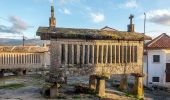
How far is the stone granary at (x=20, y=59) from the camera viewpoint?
40.6 m

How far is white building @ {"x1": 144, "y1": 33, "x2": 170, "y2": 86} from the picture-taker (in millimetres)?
31406

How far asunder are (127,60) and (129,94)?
2.91 metres

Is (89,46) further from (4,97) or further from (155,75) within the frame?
(155,75)

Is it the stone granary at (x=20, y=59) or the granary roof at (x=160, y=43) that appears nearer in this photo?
the granary roof at (x=160, y=43)

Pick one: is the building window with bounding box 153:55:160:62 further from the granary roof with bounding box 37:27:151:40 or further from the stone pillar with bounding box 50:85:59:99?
the stone pillar with bounding box 50:85:59:99

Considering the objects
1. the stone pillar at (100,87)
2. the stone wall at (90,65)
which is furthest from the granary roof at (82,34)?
the stone pillar at (100,87)

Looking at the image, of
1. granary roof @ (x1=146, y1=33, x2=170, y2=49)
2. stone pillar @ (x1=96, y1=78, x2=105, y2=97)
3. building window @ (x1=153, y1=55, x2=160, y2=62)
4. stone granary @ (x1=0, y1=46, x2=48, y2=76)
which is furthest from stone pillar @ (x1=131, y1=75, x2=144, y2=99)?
stone granary @ (x1=0, y1=46, x2=48, y2=76)

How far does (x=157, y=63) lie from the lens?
31750mm

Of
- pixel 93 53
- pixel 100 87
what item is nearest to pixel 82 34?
pixel 93 53

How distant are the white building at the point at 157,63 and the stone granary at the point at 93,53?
11280 mm

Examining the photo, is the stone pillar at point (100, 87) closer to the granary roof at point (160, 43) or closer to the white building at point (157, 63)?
the white building at point (157, 63)

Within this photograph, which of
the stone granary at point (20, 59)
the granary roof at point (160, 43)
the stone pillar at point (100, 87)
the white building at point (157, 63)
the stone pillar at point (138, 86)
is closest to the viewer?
the stone pillar at point (100, 87)

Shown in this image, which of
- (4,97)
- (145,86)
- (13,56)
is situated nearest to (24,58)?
(13,56)

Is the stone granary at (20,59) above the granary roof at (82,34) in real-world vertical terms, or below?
below
